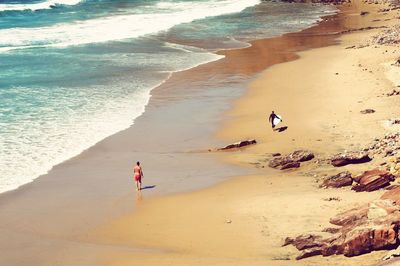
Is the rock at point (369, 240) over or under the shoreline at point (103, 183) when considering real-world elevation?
over

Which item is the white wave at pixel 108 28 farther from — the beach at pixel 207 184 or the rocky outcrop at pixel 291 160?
the rocky outcrop at pixel 291 160

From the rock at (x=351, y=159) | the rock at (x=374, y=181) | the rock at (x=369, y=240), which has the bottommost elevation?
the rock at (x=351, y=159)

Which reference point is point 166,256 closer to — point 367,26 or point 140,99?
point 140,99

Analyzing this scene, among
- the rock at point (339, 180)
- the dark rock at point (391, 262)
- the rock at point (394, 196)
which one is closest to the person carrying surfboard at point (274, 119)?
the rock at point (339, 180)

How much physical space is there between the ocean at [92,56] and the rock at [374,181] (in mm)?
9312

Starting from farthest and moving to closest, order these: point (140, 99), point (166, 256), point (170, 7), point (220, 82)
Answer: point (170, 7)
point (220, 82)
point (140, 99)
point (166, 256)

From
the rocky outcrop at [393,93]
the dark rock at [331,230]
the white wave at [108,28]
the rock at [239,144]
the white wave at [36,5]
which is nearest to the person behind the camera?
the dark rock at [331,230]

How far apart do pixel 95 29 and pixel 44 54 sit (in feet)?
41.9

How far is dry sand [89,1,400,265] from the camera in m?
12.8

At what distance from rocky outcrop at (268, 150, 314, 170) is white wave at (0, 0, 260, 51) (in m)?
29.0

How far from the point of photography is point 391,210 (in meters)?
11.5

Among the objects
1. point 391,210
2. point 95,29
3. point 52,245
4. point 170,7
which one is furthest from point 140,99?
point 170,7

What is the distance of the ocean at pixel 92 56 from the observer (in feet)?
72.3

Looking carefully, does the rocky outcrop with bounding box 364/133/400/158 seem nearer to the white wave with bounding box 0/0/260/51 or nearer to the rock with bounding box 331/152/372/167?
the rock with bounding box 331/152/372/167
